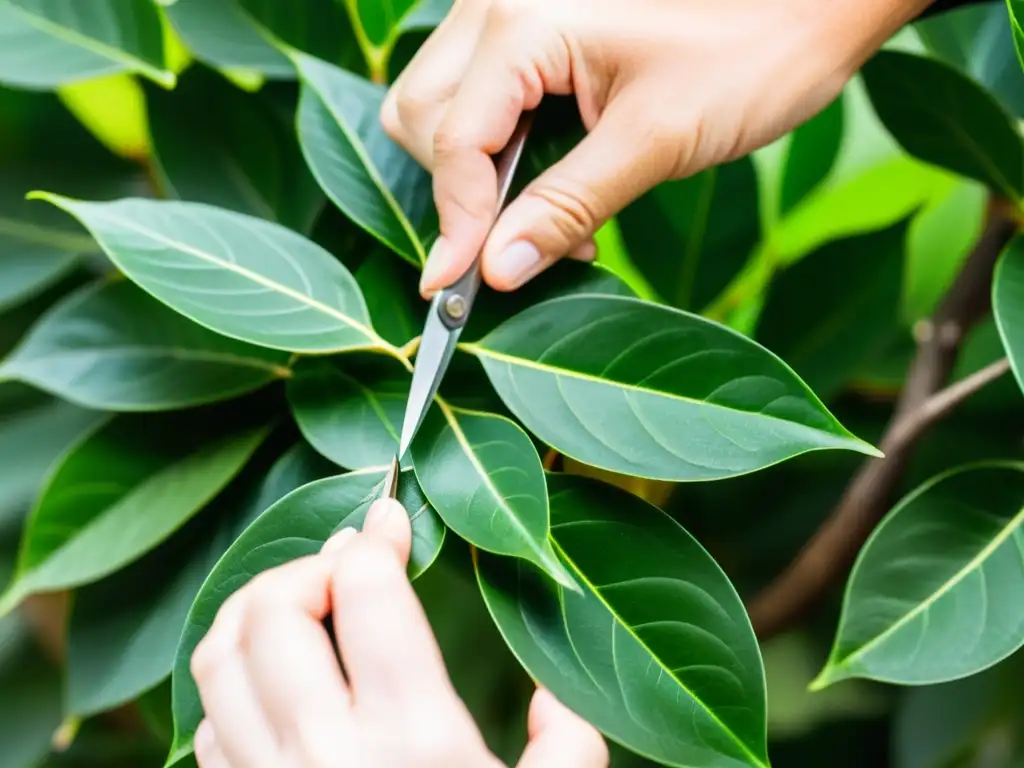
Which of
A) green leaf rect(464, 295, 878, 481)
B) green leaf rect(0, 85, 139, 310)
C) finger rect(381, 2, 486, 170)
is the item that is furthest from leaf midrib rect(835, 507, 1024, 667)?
green leaf rect(0, 85, 139, 310)

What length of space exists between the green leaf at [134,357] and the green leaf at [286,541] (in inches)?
5.3

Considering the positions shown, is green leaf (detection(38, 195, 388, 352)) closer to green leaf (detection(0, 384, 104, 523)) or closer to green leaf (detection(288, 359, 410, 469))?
green leaf (detection(288, 359, 410, 469))

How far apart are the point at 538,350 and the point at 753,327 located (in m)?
0.31

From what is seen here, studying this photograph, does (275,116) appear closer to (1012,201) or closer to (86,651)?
(86,651)

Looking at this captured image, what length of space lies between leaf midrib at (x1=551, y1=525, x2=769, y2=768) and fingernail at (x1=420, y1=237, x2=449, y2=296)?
0.15 m

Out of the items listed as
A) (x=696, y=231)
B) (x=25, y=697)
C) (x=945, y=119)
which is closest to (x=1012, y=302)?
(x=945, y=119)

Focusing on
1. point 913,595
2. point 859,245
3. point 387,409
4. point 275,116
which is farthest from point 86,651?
point 859,245

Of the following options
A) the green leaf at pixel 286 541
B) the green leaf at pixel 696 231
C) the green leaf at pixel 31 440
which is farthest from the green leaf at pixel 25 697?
the green leaf at pixel 696 231

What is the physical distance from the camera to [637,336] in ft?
1.41

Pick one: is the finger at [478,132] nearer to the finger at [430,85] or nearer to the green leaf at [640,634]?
the finger at [430,85]

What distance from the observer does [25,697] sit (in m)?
0.80

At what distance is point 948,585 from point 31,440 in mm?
655

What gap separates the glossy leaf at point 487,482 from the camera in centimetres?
38

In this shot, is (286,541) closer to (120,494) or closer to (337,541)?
(337,541)
